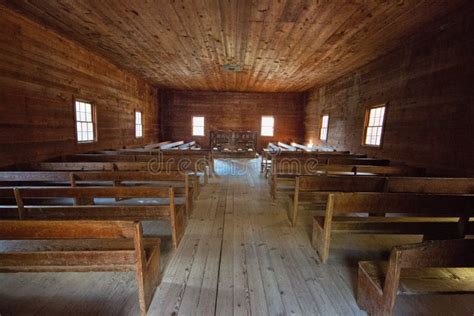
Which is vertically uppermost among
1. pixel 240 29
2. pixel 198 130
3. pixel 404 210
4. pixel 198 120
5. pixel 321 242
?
pixel 240 29

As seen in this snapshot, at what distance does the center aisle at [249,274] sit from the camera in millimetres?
1555

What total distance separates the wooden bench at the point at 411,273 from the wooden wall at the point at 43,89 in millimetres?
4556

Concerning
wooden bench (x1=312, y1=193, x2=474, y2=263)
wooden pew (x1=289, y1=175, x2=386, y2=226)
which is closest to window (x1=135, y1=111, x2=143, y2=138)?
wooden pew (x1=289, y1=175, x2=386, y2=226)

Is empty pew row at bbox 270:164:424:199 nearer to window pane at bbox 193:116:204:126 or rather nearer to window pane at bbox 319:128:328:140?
window pane at bbox 319:128:328:140

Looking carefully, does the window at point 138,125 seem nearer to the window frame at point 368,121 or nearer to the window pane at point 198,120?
the window pane at point 198,120

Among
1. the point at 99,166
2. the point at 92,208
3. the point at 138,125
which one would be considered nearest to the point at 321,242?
the point at 92,208

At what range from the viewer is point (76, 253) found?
124 centimetres

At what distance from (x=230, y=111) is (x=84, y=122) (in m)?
6.57

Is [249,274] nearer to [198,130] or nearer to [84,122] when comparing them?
[84,122]

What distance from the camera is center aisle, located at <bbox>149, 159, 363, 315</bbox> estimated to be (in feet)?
5.10

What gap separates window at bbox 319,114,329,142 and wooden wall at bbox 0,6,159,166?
694 centimetres

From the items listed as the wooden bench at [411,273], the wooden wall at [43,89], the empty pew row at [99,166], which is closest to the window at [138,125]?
the wooden wall at [43,89]

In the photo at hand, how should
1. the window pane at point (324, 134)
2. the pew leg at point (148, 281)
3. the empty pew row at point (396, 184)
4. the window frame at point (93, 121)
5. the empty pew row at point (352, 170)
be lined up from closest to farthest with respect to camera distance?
the pew leg at point (148, 281) → the empty pew row at point (396, 184) → the empty pew row at point (352, 170) → the window frame at point (93, 121) → the window pane at point (324, 134)

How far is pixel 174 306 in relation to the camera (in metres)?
1.53
